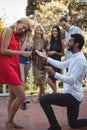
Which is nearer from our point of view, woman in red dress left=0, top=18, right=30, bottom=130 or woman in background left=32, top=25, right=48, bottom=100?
woman in red dress left=0, top=18, right=30, bottom=130

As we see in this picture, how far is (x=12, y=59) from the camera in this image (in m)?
4.26

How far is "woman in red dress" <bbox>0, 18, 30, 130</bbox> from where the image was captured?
162 inches

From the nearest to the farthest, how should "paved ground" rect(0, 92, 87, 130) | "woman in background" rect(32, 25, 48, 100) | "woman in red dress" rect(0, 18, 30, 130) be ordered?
"woman in red dress" rect(0, 18, 30, 130) → "paved ground" rect(0, 92, 87, 130) → "woman in background" rect(32, 25, 48, 100)

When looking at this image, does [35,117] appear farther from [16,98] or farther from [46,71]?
[46,71]

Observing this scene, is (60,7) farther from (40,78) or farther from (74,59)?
(74,59)

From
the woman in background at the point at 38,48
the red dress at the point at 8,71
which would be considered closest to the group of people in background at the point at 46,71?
the red dress at the point at 8,71

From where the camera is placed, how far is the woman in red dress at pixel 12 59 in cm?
412

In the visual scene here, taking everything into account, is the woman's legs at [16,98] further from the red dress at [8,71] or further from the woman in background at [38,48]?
the woman in background at [38,48]

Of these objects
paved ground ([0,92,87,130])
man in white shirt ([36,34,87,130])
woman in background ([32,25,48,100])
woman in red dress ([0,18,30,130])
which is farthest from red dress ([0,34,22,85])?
woman in background ([32,25,48,100])

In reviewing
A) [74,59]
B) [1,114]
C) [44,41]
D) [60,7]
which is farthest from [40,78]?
[60,7]

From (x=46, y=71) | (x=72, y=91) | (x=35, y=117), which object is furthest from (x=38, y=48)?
(x=72, y=91)

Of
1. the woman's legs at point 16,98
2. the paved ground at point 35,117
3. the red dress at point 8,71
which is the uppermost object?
the red dress at point 8,71

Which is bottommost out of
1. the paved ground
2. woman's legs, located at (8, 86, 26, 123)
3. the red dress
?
the paved ground

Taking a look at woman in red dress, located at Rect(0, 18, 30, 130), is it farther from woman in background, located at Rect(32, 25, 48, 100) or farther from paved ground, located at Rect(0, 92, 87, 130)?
woman in background, located at Rect(32, 25, 48, 100)
